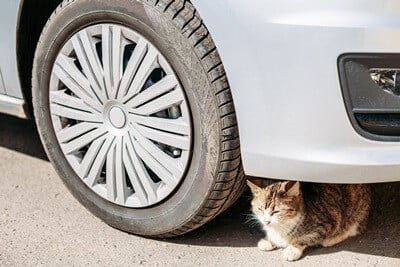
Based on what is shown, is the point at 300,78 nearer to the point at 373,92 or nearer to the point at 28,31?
the point at 373,92

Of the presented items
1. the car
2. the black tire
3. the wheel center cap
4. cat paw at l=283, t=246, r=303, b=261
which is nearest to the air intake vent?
the car

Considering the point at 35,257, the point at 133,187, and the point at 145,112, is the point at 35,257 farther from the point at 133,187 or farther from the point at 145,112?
the point at 145,112

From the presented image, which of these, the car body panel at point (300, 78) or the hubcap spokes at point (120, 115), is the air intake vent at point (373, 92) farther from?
the hubcap spokes at point (120, 115)

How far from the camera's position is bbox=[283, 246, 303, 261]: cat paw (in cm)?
284

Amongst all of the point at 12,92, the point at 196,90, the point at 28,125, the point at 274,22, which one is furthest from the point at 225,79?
the point at 28,125

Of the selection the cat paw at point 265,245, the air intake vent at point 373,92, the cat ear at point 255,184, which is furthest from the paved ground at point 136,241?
the air intake vent at point 373,92

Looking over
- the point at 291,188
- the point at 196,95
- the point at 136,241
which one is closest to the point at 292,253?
the point at 291,188

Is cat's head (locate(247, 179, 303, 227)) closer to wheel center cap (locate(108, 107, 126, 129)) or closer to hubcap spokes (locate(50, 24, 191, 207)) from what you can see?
hubcap spokes (locate(50, 24, 191, 207))

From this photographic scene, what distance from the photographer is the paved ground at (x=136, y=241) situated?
2855 mm

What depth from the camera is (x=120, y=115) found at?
2822mm

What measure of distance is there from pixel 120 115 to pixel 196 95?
0.43 meters

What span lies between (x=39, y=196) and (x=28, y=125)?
0.92 meters

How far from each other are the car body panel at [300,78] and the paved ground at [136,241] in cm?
54

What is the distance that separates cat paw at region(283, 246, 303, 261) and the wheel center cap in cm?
90
